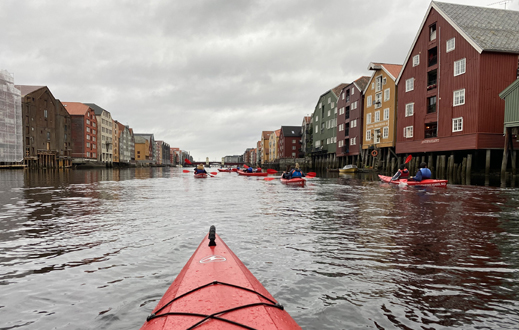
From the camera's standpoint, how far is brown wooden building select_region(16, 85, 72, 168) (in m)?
61.3

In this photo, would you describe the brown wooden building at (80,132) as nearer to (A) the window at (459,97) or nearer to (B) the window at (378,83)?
(B) the window at (378,83)

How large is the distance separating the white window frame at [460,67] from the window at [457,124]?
4380mm

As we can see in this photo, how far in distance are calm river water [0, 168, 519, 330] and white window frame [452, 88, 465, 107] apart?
2191 centimetres

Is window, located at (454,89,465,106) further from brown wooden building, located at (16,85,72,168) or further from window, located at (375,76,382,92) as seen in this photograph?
brown wooden building, located at (16,85,72,168)

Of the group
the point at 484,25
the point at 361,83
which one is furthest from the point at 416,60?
the point at 361,83

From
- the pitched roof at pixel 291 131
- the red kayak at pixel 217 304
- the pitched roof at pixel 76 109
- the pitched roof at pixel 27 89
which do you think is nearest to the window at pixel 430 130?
the red kayak at pixel 217 304

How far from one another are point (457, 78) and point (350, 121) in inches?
932

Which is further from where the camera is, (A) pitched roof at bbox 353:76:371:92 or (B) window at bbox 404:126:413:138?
(A) pitched roof at bbox 353:76:371:92

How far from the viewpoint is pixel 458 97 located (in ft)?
95.1

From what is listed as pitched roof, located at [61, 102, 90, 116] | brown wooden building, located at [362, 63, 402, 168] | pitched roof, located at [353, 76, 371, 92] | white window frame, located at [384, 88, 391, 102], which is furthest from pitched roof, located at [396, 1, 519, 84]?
pitched roof, located at [61, 102, 90, 116]

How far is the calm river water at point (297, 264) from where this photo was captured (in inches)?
150

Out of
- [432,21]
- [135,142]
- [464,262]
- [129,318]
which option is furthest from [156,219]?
[135,142]

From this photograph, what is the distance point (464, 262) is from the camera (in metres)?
5.53

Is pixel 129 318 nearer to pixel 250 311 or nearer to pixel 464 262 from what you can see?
pixel 250 311
